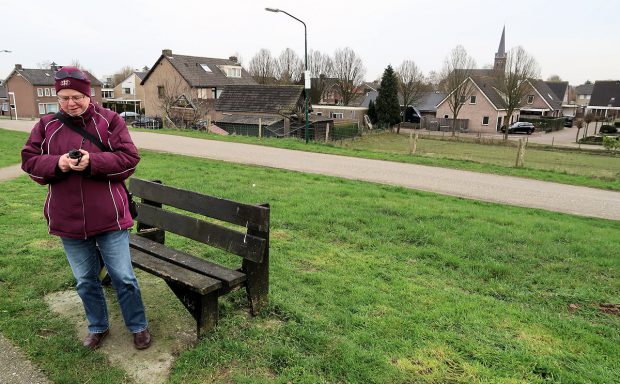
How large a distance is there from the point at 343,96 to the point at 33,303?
65654 millimetres

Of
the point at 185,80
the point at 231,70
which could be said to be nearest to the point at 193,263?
the point at 185,80

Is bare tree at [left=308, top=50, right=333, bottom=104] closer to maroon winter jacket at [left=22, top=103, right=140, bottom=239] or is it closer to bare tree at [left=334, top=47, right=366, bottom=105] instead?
bare tree at [left=334, top=47, right=366, bottom=105]

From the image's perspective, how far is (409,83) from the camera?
58.2m

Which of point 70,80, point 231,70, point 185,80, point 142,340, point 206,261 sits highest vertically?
point 231,70

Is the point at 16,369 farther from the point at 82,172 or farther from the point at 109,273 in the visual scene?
the point at 82,172

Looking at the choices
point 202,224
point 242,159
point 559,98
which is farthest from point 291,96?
point 559,98

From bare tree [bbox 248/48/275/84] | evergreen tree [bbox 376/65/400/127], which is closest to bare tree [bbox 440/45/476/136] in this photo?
evergreen tree [bbox 376/65/400/127]

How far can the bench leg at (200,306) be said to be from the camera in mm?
3150

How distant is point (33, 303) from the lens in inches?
146

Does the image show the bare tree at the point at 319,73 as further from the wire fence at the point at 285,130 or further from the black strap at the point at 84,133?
the black strap at the point at 84,133

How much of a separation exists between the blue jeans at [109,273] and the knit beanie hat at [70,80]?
3.07 feet

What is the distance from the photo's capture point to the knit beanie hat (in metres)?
2.67

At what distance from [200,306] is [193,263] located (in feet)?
1.47

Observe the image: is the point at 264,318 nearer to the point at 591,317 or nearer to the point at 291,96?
the point at 591,317
